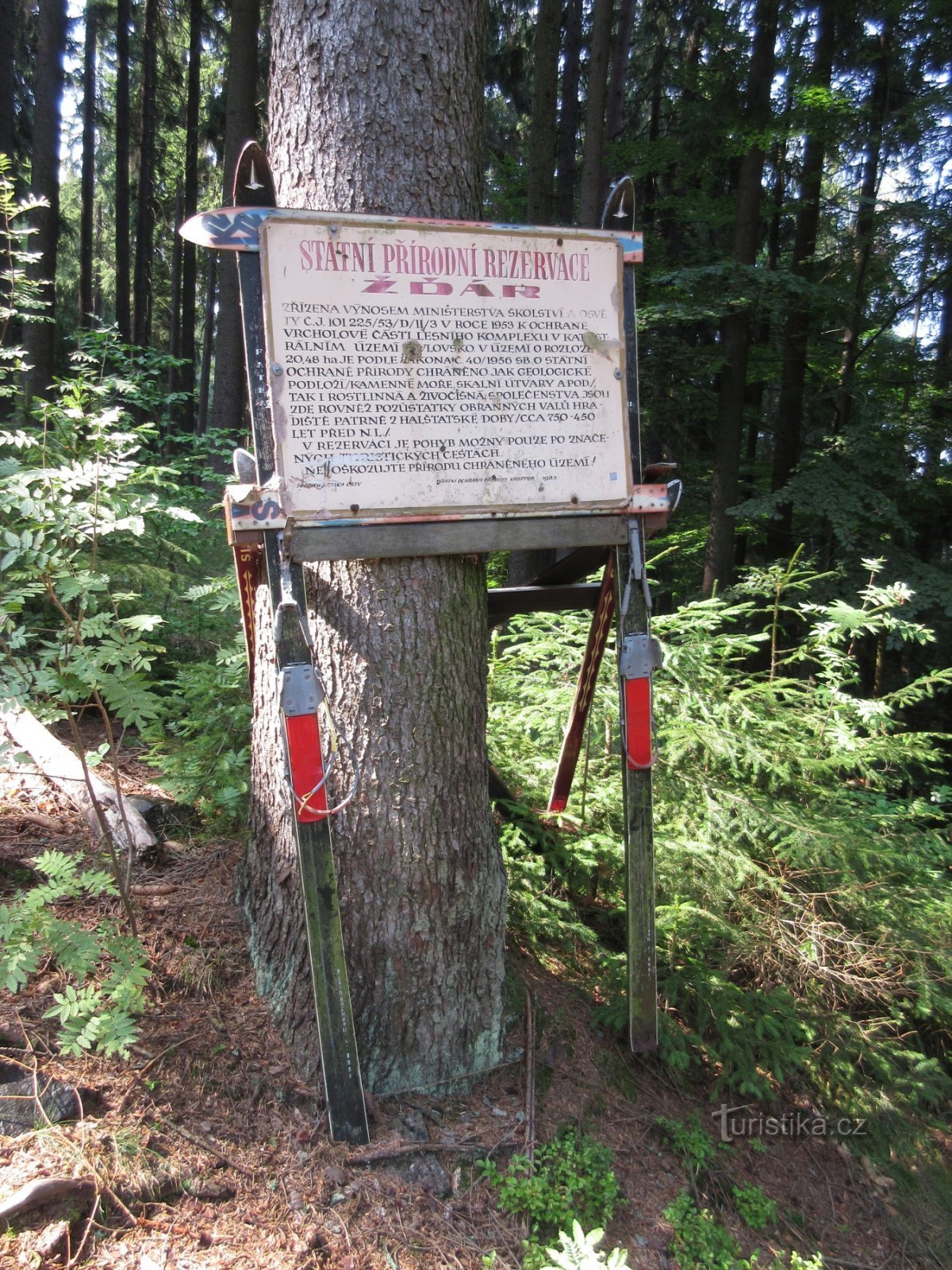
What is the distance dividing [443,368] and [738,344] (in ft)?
26.8

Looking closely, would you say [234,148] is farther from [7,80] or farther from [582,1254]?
[582,1254]

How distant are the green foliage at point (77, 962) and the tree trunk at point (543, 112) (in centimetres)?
903

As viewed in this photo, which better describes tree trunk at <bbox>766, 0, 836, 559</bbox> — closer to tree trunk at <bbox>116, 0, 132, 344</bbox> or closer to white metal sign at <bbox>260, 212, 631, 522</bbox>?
white metal sign at <bbox>260, 212, 631, 522</bbox>

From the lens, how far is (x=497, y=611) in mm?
2967

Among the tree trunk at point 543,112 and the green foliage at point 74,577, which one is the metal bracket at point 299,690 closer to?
the green foliage at point 74,577

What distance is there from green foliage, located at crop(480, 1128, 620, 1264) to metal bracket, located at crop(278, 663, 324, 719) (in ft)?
4.85

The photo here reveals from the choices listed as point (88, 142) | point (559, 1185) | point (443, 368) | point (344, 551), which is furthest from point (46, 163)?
point (88, 142)

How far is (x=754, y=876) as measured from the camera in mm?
3521

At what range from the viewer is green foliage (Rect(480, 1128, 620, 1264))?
2336mm

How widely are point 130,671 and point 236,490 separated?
79 cm

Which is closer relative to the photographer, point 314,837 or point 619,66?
point 314,837

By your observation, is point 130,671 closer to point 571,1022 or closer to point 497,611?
point 497,611

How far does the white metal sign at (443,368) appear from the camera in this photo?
2.19 m

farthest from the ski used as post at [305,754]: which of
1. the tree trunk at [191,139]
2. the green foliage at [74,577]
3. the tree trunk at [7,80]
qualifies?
the tree trunk at [191,139]
